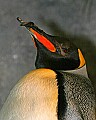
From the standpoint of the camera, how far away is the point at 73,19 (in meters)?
1.31

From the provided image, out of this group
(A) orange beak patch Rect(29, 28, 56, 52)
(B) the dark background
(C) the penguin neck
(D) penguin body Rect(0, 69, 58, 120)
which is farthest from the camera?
(B) the dark background

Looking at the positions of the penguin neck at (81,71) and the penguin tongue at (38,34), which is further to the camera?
the penguin neck at (81,71)

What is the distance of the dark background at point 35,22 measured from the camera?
1.29m

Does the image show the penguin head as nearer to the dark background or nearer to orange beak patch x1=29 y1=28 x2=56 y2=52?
orange beak patch x1=29 y1=28 x2=56 y2=52

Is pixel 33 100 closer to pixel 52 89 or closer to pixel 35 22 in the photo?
pixel 52 89

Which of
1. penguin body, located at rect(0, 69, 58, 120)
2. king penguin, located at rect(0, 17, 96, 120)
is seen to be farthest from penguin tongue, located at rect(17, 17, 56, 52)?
penguin body, located at rect(0, 69, 58, 120)

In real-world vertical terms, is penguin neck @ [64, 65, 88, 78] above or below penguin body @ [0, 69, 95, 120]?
below

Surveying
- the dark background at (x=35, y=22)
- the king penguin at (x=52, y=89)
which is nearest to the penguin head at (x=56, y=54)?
the king penguin at (x=52, y=89)

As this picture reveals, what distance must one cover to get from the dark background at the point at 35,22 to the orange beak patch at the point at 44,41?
184mm

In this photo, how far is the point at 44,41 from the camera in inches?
43.5

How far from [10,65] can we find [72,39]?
0.23m

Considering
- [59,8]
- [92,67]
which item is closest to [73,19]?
[59,8]

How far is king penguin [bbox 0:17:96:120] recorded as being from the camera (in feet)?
3.24

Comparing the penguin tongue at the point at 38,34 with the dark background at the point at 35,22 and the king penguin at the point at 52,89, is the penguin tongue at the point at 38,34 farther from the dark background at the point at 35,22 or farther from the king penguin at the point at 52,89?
the dark background at the point at 35,22
